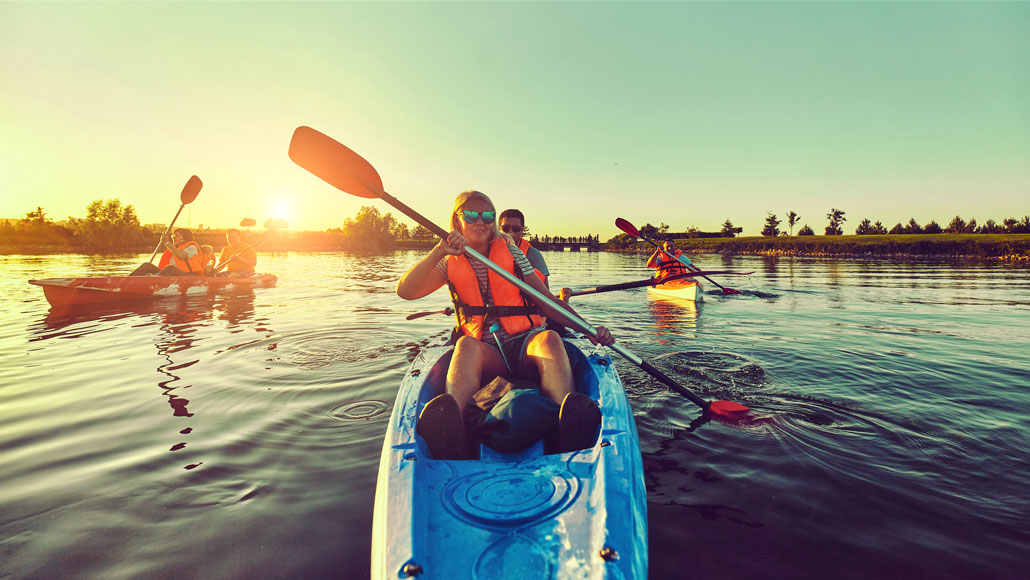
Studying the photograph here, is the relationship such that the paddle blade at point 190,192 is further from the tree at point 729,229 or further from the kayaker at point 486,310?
the tree at point 729,229

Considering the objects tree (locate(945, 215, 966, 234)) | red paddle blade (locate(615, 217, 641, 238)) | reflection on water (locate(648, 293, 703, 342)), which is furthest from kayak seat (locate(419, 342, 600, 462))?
tree (locate(945, 215, 966, 234))

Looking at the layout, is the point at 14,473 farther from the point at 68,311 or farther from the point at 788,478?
the point at 68,311

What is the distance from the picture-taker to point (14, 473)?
10.3ft

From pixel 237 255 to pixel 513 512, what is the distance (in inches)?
631

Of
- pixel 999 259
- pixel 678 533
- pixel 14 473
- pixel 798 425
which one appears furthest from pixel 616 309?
pixel 999 259

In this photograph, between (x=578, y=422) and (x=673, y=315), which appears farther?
(x=673, y=315)

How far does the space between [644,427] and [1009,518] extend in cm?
222

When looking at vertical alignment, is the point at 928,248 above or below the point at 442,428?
above

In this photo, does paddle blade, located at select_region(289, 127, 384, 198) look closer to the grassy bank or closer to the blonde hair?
the blonde hair

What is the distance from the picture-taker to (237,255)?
14.6m

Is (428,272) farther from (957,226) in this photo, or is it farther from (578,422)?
(957,226)

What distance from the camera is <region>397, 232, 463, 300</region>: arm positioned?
3.20 metres

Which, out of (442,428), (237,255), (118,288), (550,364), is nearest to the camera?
(442,428)

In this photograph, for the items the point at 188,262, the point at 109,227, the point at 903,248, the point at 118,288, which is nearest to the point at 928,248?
the point at 903,248
